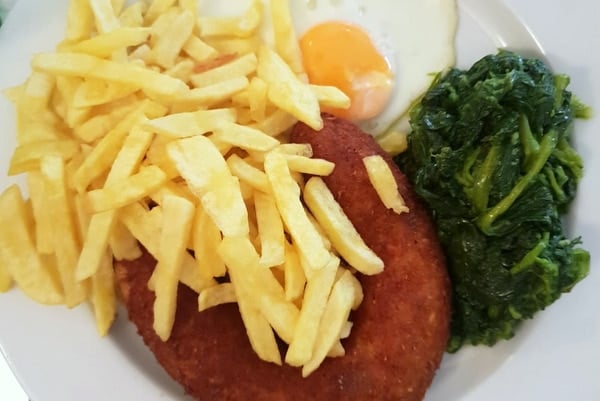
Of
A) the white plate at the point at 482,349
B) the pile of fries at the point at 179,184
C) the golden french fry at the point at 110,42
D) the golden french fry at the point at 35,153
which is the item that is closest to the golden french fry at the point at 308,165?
the pile of fries at the point at 179,184

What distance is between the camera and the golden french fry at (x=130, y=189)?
2535mm

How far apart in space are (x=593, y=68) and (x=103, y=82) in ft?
7.27

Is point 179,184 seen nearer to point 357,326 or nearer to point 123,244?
point 123,244

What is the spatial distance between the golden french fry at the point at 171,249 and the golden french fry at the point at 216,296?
0.37 ft

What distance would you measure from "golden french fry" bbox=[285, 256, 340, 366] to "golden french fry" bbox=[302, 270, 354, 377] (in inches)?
1.7

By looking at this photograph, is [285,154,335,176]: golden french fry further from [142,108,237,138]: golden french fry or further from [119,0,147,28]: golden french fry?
[119,0,147,28]: golden french fry

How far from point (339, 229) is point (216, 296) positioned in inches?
22.4

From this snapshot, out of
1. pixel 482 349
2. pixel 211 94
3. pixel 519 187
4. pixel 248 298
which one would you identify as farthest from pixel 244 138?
pixel 482 349

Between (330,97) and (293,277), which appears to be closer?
(293,277)

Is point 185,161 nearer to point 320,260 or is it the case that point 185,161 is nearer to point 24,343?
point 320,260

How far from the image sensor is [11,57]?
3.15m

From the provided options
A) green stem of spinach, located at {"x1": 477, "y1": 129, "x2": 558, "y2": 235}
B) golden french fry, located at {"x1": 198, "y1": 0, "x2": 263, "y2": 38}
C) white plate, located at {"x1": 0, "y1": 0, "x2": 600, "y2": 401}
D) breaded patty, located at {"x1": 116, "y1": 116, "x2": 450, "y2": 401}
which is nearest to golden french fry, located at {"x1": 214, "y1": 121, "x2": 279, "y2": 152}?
breaded patty, located at {"x1": 116, "y1": 116, "x2": 450, "y2": 401}

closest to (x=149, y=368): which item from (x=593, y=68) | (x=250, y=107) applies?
(x=250, y=107)

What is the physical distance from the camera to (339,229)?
99.1 inches
